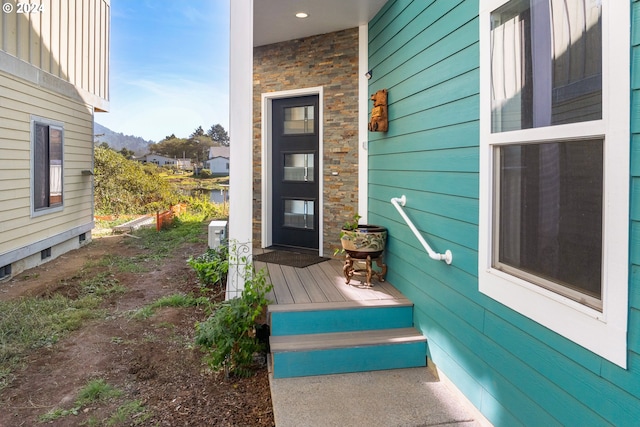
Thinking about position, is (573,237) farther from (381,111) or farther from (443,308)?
(381,111)

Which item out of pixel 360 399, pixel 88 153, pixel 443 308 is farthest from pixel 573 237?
pixel 88 153

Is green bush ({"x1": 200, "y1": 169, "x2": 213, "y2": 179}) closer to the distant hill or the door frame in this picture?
the distant hill

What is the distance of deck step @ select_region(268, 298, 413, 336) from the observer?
303cm

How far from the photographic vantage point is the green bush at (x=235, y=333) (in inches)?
112

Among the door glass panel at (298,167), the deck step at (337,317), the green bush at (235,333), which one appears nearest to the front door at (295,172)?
the door glass panel at (298,167)

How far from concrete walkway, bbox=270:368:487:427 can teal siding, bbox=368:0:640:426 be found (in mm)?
136

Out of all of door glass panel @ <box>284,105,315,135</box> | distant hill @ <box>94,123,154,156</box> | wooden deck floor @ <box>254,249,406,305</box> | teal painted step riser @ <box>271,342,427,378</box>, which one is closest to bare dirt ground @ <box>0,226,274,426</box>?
teal painted step riser @ <box>271,342,427,378</box>

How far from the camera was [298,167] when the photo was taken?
5328mm

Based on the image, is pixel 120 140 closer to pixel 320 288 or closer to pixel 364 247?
pixel 320 288

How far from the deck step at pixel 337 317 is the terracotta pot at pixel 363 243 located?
21.1 inches

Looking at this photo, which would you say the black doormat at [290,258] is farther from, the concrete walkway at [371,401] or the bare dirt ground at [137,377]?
the concrete walkway at [371,401]

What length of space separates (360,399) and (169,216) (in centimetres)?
769

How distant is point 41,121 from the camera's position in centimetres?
621

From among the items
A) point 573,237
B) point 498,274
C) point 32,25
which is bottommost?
point 498,274
